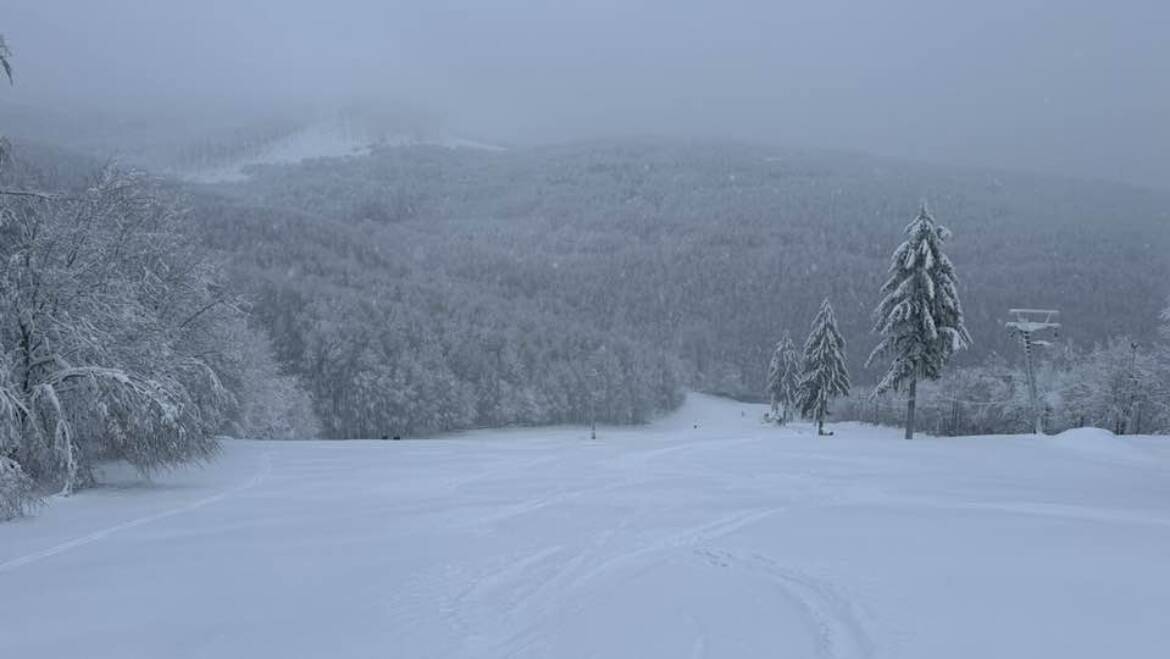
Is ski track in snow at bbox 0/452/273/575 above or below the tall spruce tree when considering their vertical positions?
below

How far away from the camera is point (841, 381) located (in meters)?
57.9

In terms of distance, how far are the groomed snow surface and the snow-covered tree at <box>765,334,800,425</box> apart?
57.3m

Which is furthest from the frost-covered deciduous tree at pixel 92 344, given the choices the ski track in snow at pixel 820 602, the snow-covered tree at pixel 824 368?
the snow-covered tree at pixel 824 368

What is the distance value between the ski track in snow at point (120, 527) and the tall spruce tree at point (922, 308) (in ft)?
89.6

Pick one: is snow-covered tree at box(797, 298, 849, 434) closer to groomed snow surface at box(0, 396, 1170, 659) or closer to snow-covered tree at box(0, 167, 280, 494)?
groomed snow surface at box(0, 396, 1170, 659)

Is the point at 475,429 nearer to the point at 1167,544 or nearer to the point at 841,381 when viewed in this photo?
the point at 841,381

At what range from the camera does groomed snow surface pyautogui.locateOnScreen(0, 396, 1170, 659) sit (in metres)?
7.34

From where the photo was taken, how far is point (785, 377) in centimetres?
7644

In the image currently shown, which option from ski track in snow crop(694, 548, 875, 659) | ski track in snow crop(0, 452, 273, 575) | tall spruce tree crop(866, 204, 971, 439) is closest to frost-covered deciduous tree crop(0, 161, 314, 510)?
ski track in snow crop(0, 452, 273, 575)

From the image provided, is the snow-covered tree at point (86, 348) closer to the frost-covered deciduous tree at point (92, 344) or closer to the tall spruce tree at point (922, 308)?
the frost-covered deciduous tree at point (92, 344)

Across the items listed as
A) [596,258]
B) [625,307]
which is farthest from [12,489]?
[596,258]

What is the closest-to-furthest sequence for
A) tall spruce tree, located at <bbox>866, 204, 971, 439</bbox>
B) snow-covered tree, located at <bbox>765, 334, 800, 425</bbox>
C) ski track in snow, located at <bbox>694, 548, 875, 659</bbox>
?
ski track in snow, located at <bbox>694, 548, 875, 659</bbox> → tall spruce tree, located at <bbox>866, 204, 971, 439</bbox> → snow-covered tree, located at <bbox>765, 334, 800, 425</bbox>

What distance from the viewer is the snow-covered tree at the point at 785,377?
75688 millimetres

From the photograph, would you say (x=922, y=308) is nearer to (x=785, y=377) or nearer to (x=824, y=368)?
(x=824, y=368)
